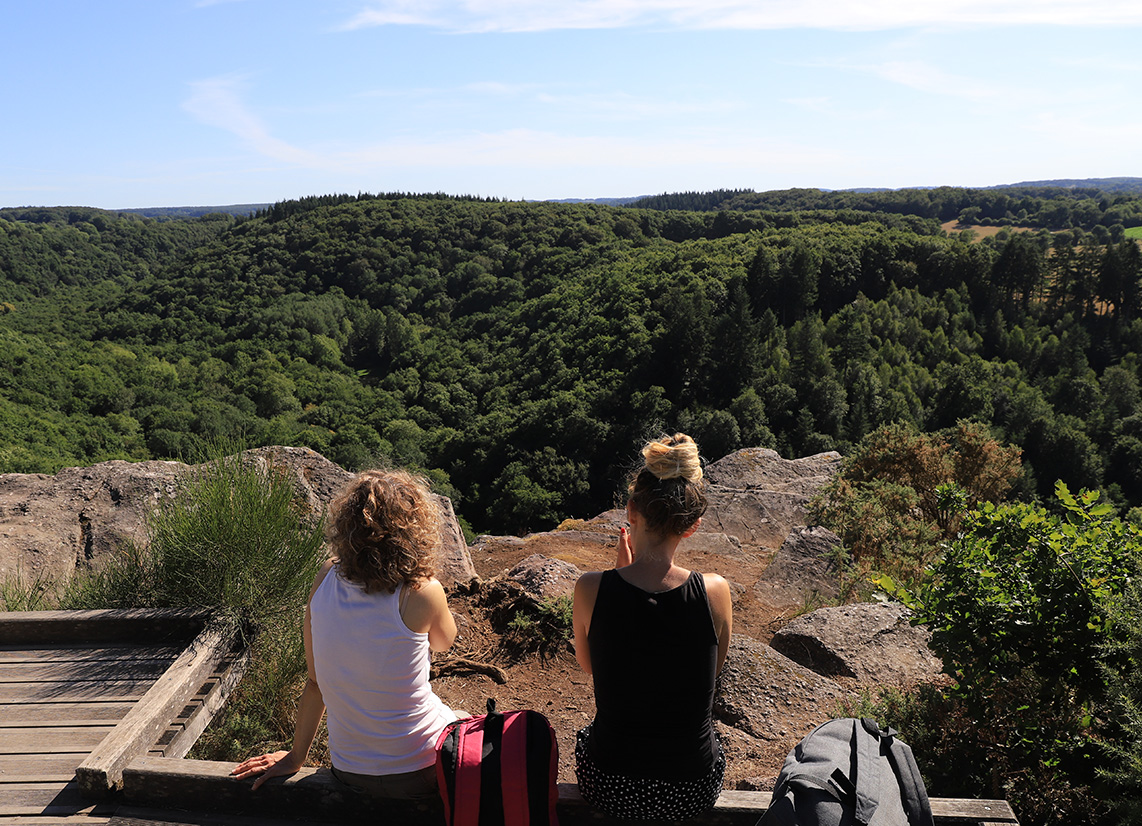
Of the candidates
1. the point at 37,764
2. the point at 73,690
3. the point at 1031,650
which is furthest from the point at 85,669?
the point at 1031,650

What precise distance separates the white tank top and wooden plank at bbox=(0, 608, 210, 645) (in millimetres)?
1824

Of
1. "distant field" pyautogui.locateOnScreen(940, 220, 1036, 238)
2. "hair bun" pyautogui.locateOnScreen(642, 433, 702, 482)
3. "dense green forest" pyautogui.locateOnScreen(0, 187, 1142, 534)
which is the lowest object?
"dense green forest" pyautogui.locateOnScreen(0, 187, 1142, 534)

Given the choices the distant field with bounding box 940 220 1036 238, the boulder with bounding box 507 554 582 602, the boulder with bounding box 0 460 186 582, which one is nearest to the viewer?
the boulder with bounding box 507 554 582 602

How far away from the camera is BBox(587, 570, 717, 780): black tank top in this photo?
2.04m

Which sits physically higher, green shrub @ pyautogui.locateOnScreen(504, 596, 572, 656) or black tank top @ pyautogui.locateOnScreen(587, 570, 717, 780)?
black tank top @ pyautogui.locateOnScreen(587, 570, 717, 780)

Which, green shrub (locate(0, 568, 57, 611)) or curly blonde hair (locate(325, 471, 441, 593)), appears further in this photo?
green shrub (locate(0, 568, 57, 611))

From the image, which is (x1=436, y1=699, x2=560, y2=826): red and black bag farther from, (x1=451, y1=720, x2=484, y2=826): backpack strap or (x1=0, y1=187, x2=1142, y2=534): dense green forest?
(x1=0, y1=187, x2=1142, y2=534): dense green forest

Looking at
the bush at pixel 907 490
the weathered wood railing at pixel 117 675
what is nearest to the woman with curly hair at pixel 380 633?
the weathered wood railing at pixel 117 675

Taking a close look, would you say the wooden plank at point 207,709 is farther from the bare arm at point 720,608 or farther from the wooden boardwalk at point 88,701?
the bare arm at point 720,608

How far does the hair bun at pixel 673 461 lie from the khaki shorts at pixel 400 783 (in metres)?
1.24

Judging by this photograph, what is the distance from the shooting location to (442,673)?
402 centimetres

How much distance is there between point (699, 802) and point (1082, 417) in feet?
199

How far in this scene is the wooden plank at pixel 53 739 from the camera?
9.35ft

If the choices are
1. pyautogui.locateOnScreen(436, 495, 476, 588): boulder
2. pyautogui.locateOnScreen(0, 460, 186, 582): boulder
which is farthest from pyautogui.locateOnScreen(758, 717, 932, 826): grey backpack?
pyautogui.locateOnScreen(0, 460, 186, 582): boulder
